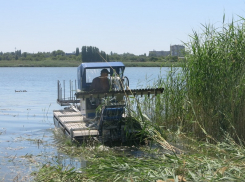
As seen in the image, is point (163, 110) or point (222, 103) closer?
point (222, 103)

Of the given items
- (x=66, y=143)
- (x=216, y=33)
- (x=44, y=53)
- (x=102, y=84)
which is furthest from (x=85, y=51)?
(x=44, y=53)

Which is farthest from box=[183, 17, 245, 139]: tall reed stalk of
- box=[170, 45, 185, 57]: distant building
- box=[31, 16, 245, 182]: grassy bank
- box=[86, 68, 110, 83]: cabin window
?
box=[86, 68, 110, 83]: cabin window

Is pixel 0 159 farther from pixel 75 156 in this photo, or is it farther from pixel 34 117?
pixel 34 117

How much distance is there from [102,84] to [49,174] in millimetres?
5007

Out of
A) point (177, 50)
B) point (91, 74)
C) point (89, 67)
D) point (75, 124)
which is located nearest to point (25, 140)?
point (75, 124)

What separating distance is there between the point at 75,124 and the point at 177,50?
364 cm

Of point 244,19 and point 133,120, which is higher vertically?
point 244,19

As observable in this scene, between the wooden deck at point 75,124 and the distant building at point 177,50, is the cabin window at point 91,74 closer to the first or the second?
the wooden deck at point 75,124

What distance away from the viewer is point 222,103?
985cm

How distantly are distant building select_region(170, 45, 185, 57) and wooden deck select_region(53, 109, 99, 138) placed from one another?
320 centimetres

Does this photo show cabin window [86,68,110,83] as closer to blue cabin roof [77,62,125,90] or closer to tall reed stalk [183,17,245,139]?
blue cabin roof [77,62,125,90]

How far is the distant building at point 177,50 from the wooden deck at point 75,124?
126 inches

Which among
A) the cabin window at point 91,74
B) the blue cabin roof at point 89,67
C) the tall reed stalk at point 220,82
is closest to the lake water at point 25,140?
the blue cabin roof at point 89,67

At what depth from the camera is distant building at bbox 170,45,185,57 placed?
12023mm
